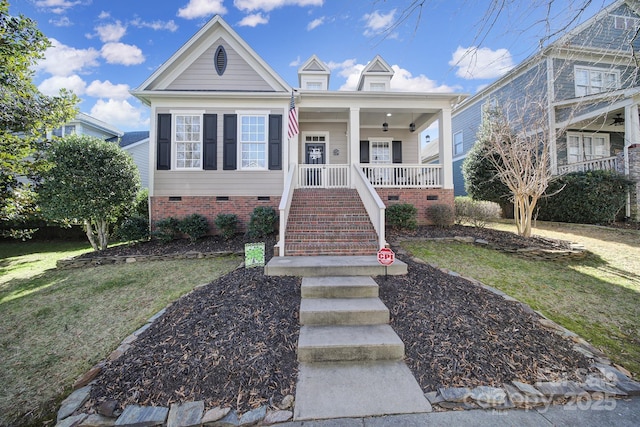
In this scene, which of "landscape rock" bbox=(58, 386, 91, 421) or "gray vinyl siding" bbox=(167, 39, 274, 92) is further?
"gray vinyl siding" bbox=(167, 39, 274, 92)

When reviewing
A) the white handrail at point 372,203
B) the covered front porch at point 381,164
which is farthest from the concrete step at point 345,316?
the covered front porch at point 381,164

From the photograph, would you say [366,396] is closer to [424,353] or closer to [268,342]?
[424,353]

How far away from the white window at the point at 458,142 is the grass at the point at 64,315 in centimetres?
1698

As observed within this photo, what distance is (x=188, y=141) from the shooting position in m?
9.00

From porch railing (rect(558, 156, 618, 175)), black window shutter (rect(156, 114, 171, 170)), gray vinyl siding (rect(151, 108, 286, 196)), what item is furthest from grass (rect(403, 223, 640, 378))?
black window shutter (rect(156, 114, 171, 170))

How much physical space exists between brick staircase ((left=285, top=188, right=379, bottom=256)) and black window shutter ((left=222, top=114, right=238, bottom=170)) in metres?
2.65

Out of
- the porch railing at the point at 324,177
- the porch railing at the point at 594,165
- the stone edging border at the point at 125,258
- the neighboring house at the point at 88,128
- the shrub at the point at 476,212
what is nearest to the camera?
the stone edging border at the point at 125,258

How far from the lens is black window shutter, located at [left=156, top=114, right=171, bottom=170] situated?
350 inches

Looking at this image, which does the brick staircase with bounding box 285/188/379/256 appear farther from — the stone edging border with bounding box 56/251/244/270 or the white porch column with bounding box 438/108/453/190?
the white porch column with bounding box 438/108/453/190

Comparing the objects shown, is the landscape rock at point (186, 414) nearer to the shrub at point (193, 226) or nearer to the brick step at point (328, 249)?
the brick step at point (328, 249)

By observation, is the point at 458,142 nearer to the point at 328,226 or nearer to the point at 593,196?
the point at 593,196

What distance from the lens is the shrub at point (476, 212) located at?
31.9 ft

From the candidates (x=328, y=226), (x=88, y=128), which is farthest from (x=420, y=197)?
(x=88, y=128)

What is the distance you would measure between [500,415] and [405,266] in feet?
8.25
